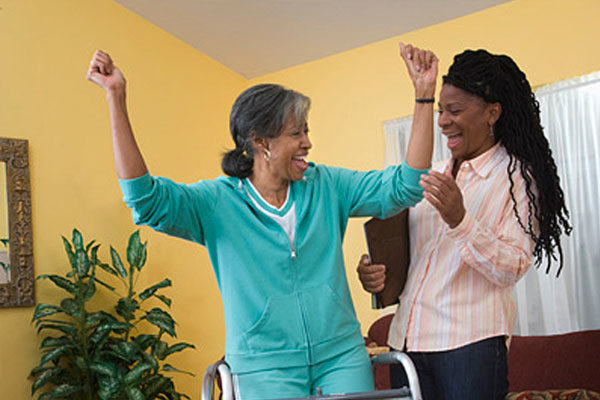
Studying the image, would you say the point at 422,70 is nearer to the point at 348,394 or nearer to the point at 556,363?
the point at 348,394

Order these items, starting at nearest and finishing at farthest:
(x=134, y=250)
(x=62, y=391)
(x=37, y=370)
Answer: (x=62, y=391), (x=37, y=370), (x=134, y=250)

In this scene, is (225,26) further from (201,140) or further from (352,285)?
(352,285)

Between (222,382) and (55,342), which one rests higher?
(222,382)

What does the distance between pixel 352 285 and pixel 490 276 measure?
12.9ft


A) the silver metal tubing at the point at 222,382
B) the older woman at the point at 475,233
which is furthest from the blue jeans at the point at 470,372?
the silver metal tubing at the point at 222,382

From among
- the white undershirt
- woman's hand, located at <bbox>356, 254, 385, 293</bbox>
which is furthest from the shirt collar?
the white undershirt

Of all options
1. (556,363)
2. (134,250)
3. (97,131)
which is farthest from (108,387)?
(556,363)

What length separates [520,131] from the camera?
72.6 inches

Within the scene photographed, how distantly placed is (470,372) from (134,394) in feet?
10.1

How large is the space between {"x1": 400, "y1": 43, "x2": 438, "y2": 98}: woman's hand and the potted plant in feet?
10.3

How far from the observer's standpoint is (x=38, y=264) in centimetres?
455

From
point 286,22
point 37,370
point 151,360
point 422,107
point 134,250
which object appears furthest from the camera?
point 286,22

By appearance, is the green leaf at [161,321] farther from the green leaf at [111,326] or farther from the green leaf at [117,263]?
the green leaf at [117,263]

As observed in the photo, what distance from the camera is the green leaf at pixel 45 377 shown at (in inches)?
165
